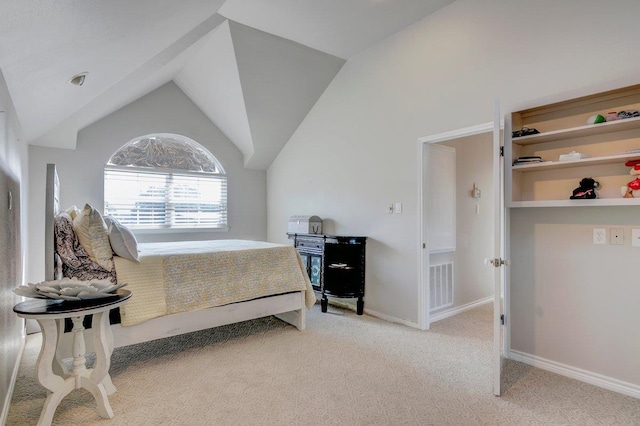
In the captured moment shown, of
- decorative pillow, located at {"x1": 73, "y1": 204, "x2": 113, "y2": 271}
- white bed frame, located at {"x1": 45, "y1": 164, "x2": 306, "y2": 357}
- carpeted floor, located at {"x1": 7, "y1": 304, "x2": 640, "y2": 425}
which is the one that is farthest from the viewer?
decorative pillow, located at {"x1": 73, "y1": 204, "x2": 113, "y2": 271}

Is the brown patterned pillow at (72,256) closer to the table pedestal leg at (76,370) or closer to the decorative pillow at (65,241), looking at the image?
the decorative pillow at (65,241)

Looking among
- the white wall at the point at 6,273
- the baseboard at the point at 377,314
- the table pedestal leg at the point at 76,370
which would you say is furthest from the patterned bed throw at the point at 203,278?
the baseboard at the point at 377,314

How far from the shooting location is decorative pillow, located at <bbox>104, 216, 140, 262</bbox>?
2488 millimetres

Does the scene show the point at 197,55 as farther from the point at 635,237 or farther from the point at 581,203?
the point at 635,237

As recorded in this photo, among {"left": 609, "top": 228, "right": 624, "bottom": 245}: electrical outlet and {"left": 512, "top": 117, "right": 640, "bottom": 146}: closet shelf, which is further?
{"left": 609, "top": 228, "right": 624, "bottom": 245}: electrical outlet

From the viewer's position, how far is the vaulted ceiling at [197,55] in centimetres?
184

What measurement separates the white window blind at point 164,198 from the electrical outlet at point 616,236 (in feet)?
15.9

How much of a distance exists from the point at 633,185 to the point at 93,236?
3604 millimetres

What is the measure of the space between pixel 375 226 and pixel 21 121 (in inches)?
141

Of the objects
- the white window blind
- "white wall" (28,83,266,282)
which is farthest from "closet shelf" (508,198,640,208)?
the white window blind

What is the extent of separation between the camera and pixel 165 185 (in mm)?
5098

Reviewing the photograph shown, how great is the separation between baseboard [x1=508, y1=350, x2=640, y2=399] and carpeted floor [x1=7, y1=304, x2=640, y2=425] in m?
0.08

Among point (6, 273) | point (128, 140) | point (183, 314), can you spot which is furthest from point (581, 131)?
point (128, 140)

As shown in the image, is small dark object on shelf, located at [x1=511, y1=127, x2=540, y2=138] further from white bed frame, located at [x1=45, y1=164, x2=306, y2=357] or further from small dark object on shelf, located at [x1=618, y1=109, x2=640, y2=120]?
white bed frame, located at [x1=45, y1=164, x2=306, y2=357]
